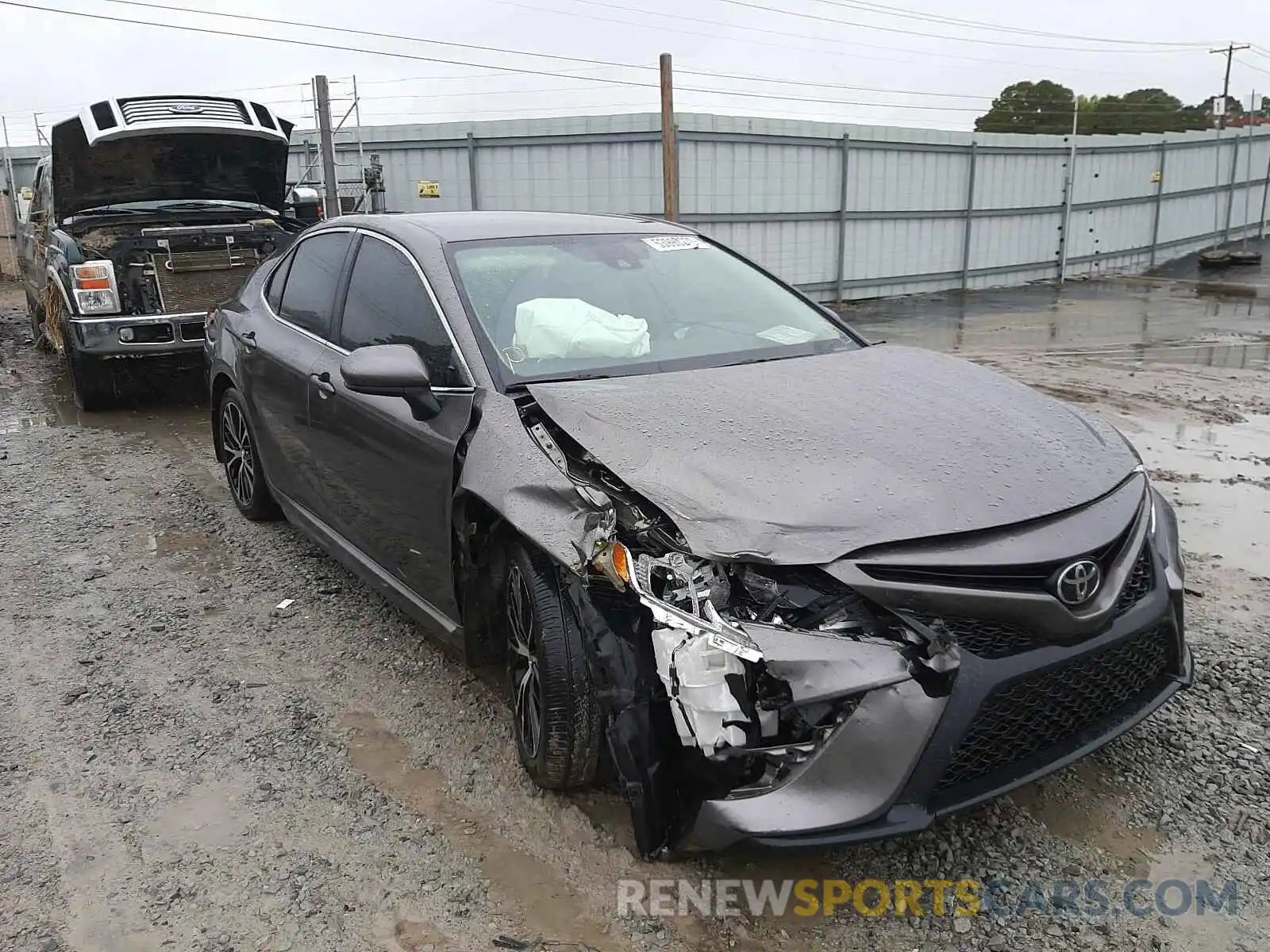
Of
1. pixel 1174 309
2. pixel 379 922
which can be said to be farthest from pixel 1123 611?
pixel 1174 309

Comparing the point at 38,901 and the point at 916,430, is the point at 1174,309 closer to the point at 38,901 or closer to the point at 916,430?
the point at 916,430

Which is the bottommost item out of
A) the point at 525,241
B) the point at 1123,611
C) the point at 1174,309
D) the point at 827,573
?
the point at 1174,309

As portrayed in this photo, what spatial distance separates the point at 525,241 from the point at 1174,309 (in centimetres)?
1448

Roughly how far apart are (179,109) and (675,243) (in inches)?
221

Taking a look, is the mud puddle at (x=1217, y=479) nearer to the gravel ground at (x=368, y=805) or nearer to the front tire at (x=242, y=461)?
the gravel ground at (x=368, y=805)

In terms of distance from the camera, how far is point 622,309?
3.48 metres

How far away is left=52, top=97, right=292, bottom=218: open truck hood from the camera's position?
7.48 meters

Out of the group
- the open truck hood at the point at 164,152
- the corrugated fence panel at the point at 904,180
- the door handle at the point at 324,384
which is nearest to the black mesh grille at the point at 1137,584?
the door handle at the point at 324,384

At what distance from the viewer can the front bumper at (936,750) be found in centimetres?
209

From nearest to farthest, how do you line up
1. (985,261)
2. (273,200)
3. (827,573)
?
(827,573) → (273,200) → (985,261)

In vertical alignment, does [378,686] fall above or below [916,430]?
below

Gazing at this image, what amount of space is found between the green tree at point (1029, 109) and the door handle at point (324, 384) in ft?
155

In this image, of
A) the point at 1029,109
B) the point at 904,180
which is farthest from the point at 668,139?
the point at 1029,109

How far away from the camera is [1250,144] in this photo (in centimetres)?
2648
